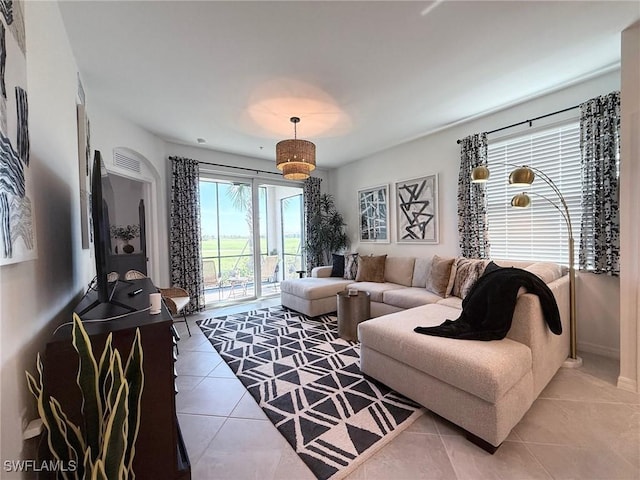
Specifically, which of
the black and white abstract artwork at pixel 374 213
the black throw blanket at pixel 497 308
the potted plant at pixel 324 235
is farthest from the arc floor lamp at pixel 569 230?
the potted plant at pixel 324 235

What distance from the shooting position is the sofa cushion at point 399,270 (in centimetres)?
384

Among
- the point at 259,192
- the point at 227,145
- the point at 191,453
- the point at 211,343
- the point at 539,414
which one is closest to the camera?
the point at 191,453

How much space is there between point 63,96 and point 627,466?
12.3ft

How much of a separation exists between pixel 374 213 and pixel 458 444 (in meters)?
3.65

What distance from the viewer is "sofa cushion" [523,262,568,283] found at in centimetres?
229

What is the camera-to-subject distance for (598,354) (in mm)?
2523

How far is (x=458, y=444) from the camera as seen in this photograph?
4.99 ft

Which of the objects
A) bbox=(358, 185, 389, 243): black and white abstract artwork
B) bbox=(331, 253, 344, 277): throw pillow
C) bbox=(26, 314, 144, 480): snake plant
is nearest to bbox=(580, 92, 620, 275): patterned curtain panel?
bbox=(358, 185, 389, 243): black and white abstract artwork

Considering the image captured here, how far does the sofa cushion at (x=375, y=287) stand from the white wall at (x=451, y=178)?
776 millimetres

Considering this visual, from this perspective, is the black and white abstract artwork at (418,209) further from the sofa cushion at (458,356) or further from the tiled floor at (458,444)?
the tiled floor at (458,444)

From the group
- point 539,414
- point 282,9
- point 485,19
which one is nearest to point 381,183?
point 485,19

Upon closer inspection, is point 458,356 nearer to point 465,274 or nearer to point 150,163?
point 465,274

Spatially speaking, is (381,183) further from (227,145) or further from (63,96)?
(63,96)

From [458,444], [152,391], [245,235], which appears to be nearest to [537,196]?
[458,444]
